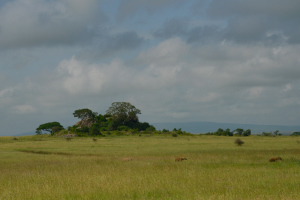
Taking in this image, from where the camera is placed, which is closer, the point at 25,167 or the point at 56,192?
the point at 56,192

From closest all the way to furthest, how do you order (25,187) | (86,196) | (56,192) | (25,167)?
(86,196) → (56,192) → (25,187) → (25,167)

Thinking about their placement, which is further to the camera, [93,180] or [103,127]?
[103,127]

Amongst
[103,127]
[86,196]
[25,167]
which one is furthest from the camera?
[103,127]

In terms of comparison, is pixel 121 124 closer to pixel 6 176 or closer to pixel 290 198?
pixel 6 176

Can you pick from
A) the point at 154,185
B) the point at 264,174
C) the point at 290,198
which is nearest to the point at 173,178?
the point at 154,185

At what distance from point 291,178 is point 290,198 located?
5.40m

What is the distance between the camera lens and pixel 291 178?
56.0ft

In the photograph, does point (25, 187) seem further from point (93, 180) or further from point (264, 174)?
point (264, 174)

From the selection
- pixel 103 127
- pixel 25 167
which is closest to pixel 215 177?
pixel 25 167

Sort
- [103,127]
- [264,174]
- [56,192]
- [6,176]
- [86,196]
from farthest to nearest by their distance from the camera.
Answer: [103,127]
[6,176]
[264,174]
[56,192]
[86,196]

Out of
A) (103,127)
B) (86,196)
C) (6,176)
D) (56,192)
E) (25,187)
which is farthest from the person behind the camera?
(103,127)

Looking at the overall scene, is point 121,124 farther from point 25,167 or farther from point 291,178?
point 291,178

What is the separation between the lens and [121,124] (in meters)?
126

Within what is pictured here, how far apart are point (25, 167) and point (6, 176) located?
4.47 meters
